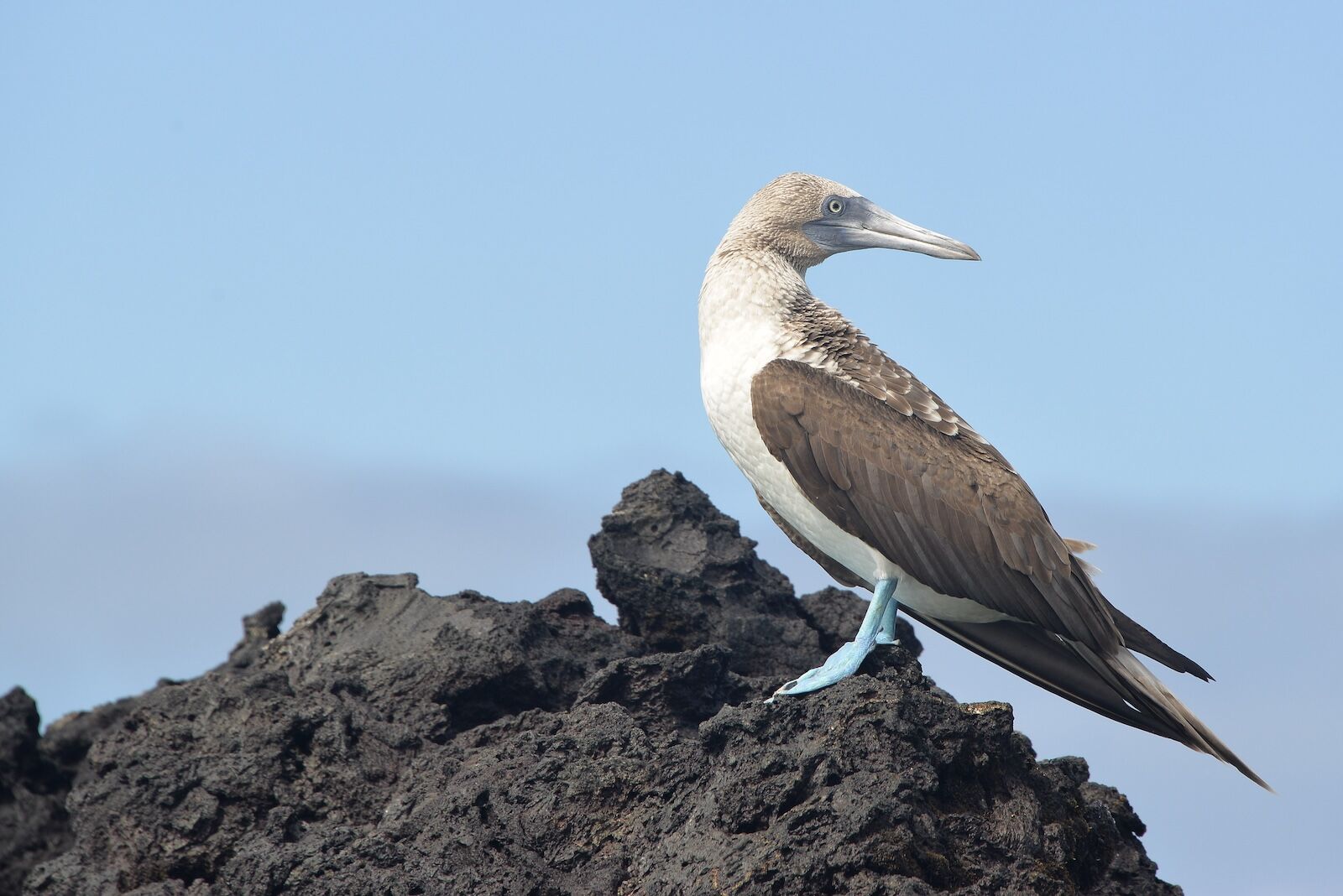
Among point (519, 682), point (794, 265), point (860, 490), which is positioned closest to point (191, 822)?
point (519, 682)

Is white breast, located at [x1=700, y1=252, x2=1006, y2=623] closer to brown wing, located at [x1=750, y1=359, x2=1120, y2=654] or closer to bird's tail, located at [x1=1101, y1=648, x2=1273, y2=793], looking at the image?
brown wing, located at [x1=750, y1=359, x2=1120, y2=654]

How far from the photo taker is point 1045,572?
7.84 meters

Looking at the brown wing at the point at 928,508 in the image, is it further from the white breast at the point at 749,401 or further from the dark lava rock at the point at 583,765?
the dark lava rock at the point at 583,765

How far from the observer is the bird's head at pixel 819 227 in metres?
9.05

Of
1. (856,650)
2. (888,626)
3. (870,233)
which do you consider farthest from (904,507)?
(870,233)

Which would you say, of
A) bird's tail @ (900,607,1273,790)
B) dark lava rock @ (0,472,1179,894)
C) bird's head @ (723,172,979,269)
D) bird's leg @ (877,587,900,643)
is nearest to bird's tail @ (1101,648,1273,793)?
bird's tail @ (900,607,1273,790)

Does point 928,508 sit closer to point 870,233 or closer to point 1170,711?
point 1170,711

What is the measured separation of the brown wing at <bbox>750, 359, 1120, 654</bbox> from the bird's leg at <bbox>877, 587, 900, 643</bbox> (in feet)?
0.79

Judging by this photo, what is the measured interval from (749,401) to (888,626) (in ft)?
4.68

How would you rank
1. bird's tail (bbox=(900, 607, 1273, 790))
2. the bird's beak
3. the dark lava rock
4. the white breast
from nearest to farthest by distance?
1. the dark lava rock
2. bird's tail (bbox=(900, 607, 1273, 790))
3. the white breast
4. the bird's beak

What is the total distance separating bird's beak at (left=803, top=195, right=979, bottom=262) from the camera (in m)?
9.20

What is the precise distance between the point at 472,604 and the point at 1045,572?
3.78 metres

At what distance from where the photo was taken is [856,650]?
25.2 feet

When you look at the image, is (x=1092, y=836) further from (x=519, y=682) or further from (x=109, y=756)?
(x=109, y=756)
